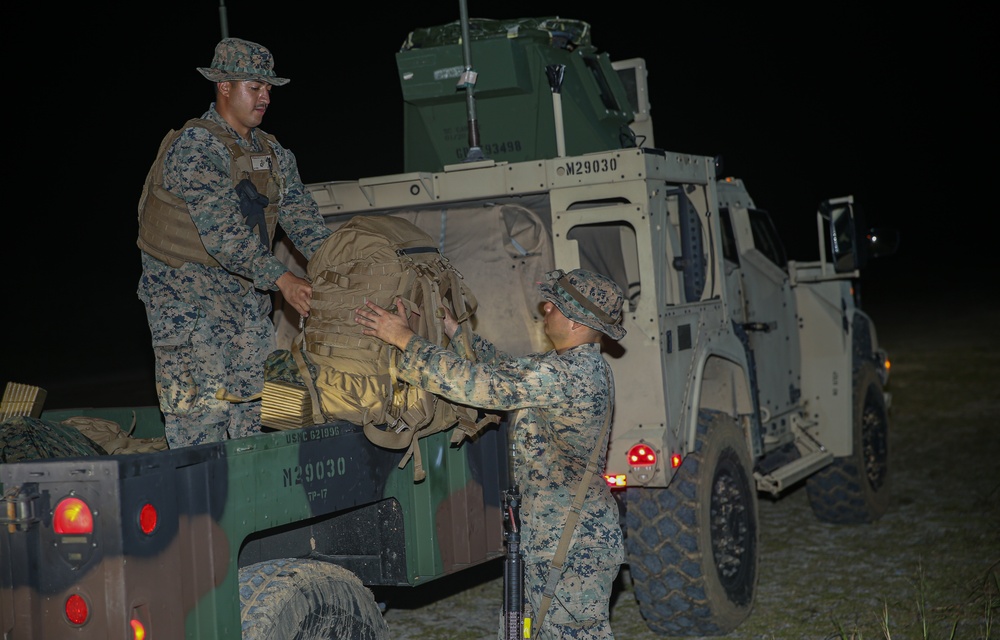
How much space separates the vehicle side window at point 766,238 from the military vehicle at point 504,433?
0.03m

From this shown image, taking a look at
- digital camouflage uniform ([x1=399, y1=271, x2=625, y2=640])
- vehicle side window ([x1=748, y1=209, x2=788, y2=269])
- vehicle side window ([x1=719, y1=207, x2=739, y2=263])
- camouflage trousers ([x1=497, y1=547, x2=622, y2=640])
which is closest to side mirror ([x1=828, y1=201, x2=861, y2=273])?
vehicle side window ([x1=748, y1=209, x2=788, y2=269])

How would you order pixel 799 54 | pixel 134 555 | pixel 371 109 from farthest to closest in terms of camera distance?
pixel 799 54 → pixel 371 109 → pixel 134 555

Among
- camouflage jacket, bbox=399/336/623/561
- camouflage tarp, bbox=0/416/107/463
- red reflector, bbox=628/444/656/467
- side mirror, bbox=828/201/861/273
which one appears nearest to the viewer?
camouflage tarp, bbox=0/416/107/463

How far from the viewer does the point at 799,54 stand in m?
52.3

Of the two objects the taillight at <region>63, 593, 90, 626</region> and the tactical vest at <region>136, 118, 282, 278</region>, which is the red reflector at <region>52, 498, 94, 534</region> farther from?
the tactical vest at <region>136, 118, 282, 278</region>

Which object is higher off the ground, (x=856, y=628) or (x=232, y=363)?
(x=232, y=363)

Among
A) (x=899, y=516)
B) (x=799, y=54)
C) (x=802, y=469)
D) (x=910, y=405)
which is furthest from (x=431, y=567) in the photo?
(x=799, y=54)

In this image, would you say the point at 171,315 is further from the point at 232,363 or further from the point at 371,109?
the point at 371,109

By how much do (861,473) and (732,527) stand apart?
2.52 metres

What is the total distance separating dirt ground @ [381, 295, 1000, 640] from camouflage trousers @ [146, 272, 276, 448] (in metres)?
2.13

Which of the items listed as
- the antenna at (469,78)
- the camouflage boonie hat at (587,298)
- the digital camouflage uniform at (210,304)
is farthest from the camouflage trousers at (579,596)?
the antenna at (469,78)

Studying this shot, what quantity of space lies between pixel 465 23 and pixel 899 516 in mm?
5121

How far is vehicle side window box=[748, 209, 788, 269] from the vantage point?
24.8ft

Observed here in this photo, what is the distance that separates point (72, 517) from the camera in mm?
3174
